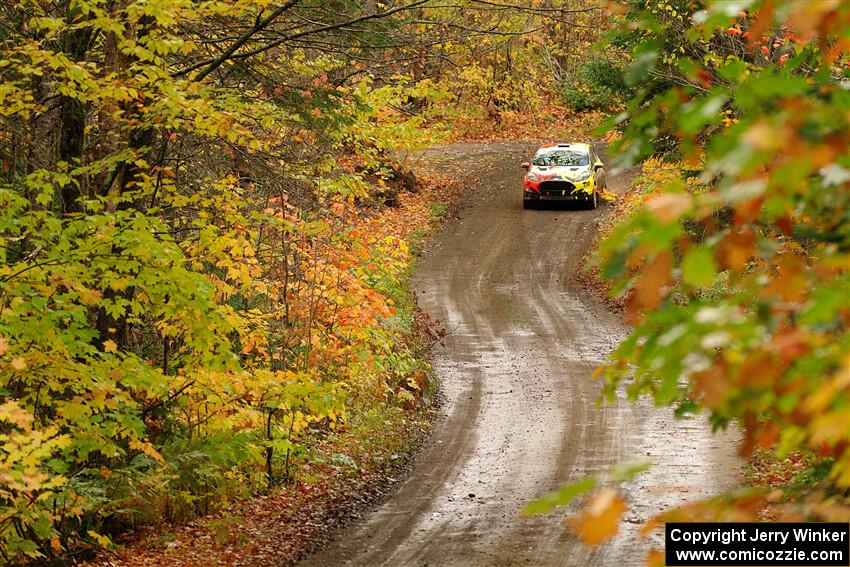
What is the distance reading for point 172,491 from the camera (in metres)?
10.5

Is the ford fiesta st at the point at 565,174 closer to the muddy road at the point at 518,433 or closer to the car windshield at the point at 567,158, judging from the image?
the car windshield at the point at 567,158

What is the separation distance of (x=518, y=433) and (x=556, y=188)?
17368 millimetres

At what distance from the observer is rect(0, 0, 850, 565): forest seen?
2.49 m

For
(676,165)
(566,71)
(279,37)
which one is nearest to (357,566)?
(279,37)

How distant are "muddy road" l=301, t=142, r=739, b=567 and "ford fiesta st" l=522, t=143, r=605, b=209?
235 centimetres

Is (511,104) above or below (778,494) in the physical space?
above

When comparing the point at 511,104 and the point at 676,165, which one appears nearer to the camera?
the point at 676,165

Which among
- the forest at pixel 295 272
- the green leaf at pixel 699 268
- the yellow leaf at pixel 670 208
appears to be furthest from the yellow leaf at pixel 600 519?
the yellow leaf at pixel 670 208

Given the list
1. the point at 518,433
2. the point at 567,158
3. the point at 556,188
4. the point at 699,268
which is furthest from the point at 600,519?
the point at 556,188

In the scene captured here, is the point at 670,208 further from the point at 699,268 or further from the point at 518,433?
the point at 518,433

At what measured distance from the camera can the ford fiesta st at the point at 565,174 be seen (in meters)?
30.2

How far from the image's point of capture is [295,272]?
48.1ft

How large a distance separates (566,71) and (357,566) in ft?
132

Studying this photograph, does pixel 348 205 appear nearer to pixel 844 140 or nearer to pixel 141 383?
pixel 141 383
